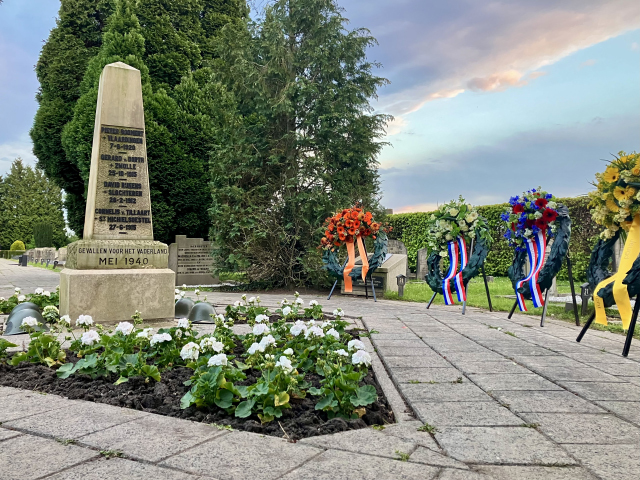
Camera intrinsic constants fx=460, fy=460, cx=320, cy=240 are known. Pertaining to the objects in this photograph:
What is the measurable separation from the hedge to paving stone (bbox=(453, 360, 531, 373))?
576 cm

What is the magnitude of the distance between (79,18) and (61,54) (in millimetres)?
1388

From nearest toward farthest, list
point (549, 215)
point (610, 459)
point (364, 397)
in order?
1. point (610, 459)
2. point (364, 397)
3. point (549, 215)

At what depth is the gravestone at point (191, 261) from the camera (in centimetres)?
1375

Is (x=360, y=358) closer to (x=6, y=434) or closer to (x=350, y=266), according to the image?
(x=6, y=434)

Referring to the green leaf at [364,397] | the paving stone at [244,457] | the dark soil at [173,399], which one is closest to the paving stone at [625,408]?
the dark soil at [173,399]

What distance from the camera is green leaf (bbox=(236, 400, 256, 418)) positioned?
7.74 feet

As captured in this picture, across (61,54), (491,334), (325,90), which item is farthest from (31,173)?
(491,334)

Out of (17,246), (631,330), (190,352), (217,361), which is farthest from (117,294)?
(17,246)

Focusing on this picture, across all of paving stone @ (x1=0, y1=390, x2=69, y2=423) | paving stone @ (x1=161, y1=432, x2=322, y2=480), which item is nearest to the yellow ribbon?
paving stone @ (x1=161, y1=432, x2=322, y2=480)

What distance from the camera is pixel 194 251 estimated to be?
1394 cm

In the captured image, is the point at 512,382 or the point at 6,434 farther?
the point at 512,382

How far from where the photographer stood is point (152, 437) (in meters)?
2.11

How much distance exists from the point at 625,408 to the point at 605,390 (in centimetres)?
40

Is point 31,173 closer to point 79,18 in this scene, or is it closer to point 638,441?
point 79,18
